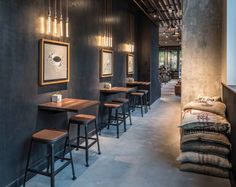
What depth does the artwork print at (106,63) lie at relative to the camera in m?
4.86

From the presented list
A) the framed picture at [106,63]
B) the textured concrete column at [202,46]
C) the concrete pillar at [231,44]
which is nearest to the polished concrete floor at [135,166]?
the textured concrete column at [202,46]

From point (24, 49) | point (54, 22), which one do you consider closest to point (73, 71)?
point (54, 22)

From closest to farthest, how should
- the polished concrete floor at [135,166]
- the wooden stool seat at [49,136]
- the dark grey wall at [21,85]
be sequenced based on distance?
1. the dark grey wall at [21,85]
2. the wooden stool seat at [49,136]
3. the polished concrete floor at [135,166]

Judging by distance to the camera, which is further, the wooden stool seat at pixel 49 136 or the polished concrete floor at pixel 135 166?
the polished concrete floor at pixel 135 166

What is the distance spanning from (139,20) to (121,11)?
1.97 m

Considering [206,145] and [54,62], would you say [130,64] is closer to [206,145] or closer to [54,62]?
[54,62]

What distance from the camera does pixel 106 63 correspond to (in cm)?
504

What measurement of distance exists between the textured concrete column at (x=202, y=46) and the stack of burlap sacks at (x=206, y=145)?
86 centimetres

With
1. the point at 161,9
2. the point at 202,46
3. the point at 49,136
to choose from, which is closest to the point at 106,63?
the point at 202,46

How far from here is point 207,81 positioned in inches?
152

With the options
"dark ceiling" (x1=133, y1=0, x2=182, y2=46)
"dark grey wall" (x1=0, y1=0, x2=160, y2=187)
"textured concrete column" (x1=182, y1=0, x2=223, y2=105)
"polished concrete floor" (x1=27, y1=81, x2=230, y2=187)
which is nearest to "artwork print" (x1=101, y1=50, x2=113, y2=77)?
"dark grey wall" (x1=0, y1=0, x2=160, y2=187)

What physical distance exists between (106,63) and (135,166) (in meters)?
2.58

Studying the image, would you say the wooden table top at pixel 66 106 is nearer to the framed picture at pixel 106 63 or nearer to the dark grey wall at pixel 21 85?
the dark grey wall at pixel 21 85

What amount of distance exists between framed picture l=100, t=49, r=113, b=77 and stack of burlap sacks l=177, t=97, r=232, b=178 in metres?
2.30
